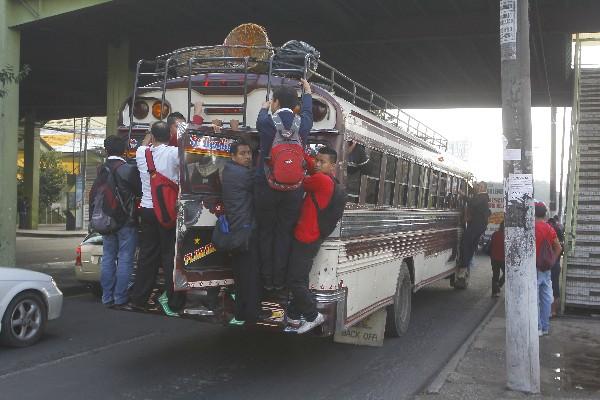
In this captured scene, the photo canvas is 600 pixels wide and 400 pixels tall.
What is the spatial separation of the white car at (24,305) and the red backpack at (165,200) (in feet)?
7.99

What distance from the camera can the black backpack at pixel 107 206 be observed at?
20.7 feet

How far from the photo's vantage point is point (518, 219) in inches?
228

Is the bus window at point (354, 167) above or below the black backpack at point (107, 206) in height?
above

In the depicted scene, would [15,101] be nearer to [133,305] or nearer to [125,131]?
[125,131]

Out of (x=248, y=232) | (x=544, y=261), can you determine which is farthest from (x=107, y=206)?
(x=544, y=261)

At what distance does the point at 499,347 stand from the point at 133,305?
4385 mm

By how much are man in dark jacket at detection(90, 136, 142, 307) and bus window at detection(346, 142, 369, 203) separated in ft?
7.12

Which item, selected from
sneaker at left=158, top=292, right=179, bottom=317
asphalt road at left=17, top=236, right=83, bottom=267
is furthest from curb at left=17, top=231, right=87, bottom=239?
sneaker at left=158, top=292, right=179, bottom=317

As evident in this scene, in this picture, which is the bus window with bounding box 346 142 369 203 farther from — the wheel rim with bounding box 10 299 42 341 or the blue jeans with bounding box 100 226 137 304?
the wheel rim with bounding box 10 299 42 341

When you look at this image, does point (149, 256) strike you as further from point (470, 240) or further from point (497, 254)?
point (470, 240)

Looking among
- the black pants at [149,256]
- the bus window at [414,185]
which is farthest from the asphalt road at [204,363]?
the bus window at [414,185]

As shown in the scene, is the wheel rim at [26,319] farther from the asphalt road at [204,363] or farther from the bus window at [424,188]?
the bus window at [424,188]

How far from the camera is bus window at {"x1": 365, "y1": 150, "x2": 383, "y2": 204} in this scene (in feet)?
22.7

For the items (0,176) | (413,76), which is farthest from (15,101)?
(413,76)
